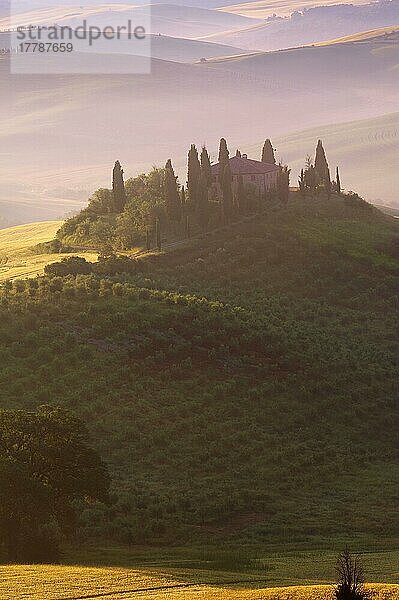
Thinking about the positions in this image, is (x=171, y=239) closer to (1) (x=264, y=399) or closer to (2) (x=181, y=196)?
(2) (x=181, y=196)

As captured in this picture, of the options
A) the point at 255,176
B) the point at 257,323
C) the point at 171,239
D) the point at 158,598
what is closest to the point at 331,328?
the point at 257,323

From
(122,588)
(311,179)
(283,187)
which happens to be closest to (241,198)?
(283,187)

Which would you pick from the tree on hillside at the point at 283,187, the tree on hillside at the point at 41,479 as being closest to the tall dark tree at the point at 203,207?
the tree on hillside at the point at 283,187

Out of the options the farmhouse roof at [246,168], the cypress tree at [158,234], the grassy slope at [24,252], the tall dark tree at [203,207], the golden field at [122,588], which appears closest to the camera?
the golden field at [122,588]

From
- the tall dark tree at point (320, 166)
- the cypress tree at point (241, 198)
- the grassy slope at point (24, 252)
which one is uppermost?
the tall dark tree at point (320, 166)

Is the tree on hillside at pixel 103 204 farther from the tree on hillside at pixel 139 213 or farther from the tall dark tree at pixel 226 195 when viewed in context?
the tall dark tree at pixel 226 195

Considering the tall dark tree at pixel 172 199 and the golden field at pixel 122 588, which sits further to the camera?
the tall dark tree at pixel 172 199
